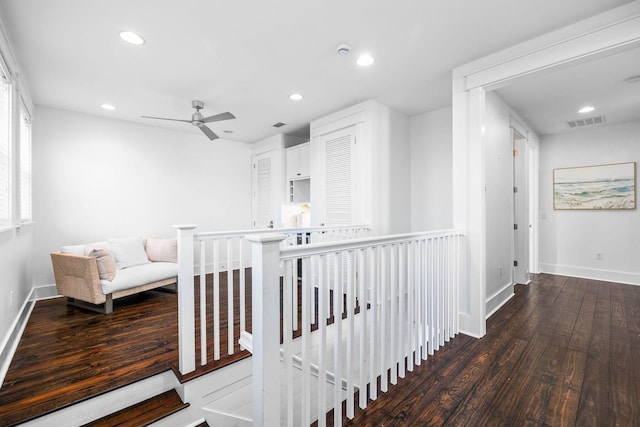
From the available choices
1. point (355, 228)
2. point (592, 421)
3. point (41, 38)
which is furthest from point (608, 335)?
point (41, 38)

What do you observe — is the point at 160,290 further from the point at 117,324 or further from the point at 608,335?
the point at 608,335

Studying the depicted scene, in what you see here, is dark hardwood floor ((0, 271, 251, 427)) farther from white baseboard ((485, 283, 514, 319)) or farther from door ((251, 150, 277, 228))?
white baseboard ((485, 283, 514, 319))

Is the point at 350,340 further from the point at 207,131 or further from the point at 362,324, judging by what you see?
the point at 207,131

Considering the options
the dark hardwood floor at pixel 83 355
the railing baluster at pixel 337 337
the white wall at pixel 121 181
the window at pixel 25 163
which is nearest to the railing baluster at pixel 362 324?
the railing baluster at pixel 337 337

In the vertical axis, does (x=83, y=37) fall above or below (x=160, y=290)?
above

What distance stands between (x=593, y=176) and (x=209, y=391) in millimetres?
5867

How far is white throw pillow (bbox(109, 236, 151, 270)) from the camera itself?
3.77 m

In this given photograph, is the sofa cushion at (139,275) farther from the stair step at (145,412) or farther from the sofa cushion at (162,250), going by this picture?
the stair step at (145,412)

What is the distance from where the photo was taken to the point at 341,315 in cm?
151

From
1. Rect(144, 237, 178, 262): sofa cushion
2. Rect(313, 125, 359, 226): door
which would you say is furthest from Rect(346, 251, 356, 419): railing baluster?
Rect(144, 237, 178, 262): sofa cushion

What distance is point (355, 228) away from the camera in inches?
138

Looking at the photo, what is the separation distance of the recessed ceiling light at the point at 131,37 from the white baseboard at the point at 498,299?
399 cm

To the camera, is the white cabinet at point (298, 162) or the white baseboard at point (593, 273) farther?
the white cabinet at point (298, 162)

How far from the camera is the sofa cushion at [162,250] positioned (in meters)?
4.09
